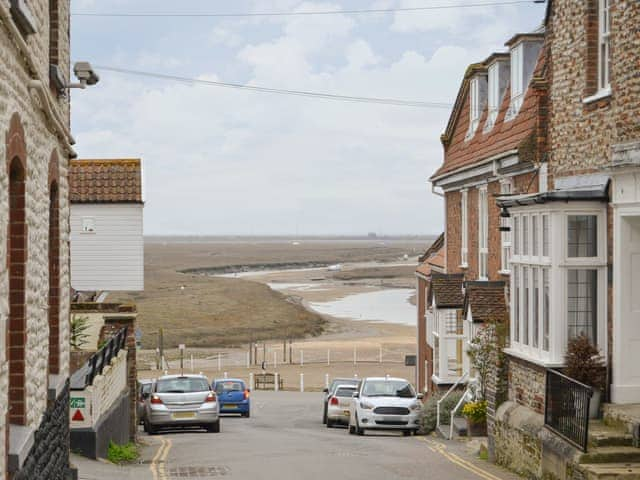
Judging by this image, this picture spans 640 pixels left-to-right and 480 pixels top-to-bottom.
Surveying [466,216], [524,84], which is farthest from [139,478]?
[466,216]

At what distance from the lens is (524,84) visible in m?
23.8

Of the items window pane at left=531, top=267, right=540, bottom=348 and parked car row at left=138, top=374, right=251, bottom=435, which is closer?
window pane at left=531, top=267, right=540, bottom=348

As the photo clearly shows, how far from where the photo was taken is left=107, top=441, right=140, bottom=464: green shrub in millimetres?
19000

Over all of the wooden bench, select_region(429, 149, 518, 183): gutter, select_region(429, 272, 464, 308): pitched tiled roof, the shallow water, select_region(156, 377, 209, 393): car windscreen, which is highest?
select_region(429, 149, 518, 183): gutter

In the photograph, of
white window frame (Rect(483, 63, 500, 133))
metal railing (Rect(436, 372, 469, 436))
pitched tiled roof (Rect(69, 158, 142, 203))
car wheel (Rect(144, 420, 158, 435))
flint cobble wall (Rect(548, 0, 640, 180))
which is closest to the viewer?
flint cobble wall (Rect(548, 0, 640, 180))

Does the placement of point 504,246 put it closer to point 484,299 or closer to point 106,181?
point 484,299

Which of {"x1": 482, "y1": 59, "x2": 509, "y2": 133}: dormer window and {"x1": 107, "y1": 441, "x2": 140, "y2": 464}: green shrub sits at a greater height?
{"x1": 482, "y1": 59, "x2": 509, "y2": 133}: dormer window

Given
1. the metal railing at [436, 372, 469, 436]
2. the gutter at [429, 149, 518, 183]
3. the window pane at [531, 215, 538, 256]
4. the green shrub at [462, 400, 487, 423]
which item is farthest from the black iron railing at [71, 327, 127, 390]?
the metal railing at [436, 372, 469, 436]

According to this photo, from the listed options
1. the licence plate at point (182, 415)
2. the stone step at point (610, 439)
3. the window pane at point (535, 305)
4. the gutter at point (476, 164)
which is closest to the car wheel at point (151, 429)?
the licence plate at point (182, 415)

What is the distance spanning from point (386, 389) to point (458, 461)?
8686mm

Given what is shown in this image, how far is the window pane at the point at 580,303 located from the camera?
1599cm

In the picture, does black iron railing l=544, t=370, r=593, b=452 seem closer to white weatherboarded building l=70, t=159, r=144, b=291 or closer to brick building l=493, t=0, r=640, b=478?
brick building l=493, t=0, r=640, b=478

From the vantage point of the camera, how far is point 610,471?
43.2 ft

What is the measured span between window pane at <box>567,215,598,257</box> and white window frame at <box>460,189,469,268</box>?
12.8 metres
